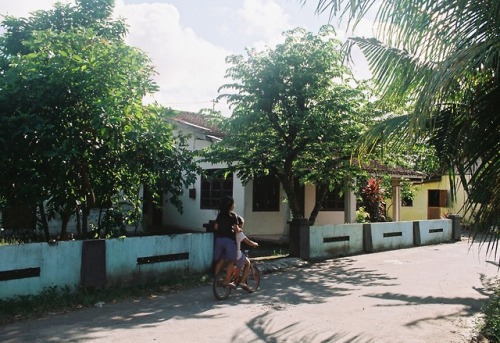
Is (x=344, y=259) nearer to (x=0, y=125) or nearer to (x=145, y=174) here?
(x=145, y=174)

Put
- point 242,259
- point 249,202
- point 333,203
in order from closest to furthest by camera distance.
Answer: point 242,259 < point 249,202 < point 333,203

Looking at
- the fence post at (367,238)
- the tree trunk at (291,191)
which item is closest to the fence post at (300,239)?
the tree trunk at (291,191)

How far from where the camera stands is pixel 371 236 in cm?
1388

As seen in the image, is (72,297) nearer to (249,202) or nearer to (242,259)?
(242,259)

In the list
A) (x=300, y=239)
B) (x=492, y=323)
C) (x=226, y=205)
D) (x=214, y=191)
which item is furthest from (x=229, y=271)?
(x=214, y=191)

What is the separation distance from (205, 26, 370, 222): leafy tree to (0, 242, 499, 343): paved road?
3076mm

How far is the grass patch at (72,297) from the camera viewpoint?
A: 623cm

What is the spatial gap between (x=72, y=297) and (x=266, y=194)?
1114cm

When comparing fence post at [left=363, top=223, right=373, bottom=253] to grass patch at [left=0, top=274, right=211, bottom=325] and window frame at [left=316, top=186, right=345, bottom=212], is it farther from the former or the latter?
grass patch at [left=0, top=274, right=211, bottom=325]

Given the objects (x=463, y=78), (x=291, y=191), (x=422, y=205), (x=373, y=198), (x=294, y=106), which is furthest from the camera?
(x=422, y=205)

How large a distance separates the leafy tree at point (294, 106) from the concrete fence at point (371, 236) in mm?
1997

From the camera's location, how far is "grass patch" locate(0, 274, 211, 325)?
623 cm

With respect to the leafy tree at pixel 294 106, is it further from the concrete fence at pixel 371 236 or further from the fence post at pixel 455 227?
the fence post at pixel 455 227

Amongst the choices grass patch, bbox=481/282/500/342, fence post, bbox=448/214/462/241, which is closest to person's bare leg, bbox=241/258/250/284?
grass patch, bbox=481/282/500/342
